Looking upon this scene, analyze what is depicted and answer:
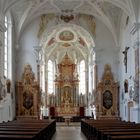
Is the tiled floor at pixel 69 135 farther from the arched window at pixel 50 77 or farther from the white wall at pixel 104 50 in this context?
the arched window at pixel 50 77

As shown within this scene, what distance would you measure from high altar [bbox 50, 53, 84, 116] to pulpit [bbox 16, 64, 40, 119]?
12.6 m

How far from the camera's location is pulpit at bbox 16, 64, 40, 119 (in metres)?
32.8

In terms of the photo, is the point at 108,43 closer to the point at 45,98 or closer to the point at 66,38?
the point at 66,38

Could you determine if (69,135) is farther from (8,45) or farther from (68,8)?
(68,8)

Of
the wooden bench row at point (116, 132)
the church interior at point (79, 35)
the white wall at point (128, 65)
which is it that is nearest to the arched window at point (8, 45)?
the church interior at point (79, 35)

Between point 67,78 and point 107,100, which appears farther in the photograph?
point 67,78

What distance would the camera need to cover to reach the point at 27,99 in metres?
33.0

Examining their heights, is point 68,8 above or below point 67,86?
above

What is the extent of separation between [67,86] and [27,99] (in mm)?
14111

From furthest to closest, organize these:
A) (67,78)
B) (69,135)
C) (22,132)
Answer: (67,78), (69,135), (22,132)

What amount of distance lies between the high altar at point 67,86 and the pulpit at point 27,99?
1255cm

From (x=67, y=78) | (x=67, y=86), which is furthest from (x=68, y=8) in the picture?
(x=67, y=86)

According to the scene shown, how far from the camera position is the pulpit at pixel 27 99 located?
32.8m

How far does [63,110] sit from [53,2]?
697 inches
